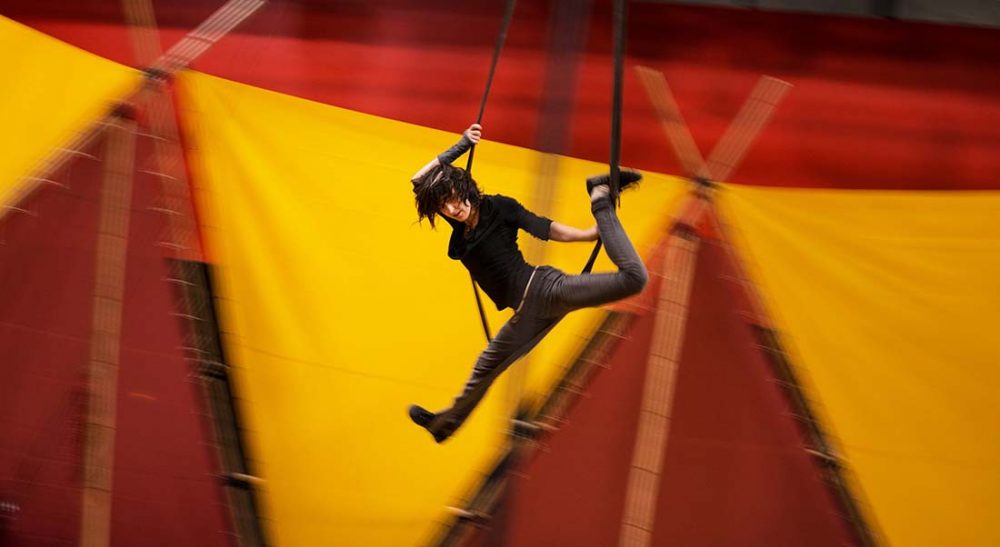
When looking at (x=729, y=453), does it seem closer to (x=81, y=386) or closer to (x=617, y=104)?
(x=617, y=104)

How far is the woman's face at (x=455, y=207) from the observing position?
2561mm

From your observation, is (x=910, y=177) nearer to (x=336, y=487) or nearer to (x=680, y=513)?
(x=680, y=513)

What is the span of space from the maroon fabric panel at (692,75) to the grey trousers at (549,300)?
1.31m

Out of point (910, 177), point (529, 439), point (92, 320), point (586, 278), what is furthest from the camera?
point (910, 177)

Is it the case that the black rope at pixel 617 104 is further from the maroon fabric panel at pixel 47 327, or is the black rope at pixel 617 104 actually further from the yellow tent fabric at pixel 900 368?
the maroon fabric panel at pixel 47 327

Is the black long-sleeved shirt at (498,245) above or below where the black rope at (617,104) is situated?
below

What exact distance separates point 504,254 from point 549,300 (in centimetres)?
17

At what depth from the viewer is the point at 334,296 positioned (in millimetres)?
3322

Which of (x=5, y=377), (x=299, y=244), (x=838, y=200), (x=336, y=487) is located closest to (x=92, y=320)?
(x=5, y=377)

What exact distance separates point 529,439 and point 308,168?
44.1 inches

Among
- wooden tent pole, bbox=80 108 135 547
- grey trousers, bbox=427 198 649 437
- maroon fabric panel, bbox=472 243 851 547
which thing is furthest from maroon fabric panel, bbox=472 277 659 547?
wooden tent pole, bbox=80 108 135 547

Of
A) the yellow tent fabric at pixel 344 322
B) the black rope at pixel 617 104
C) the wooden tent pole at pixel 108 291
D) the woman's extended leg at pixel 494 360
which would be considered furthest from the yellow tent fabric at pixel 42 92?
the black rope at pixel 617 104

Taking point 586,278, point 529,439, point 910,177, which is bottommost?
point 529,439

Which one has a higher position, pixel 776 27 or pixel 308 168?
pixel 776 27
